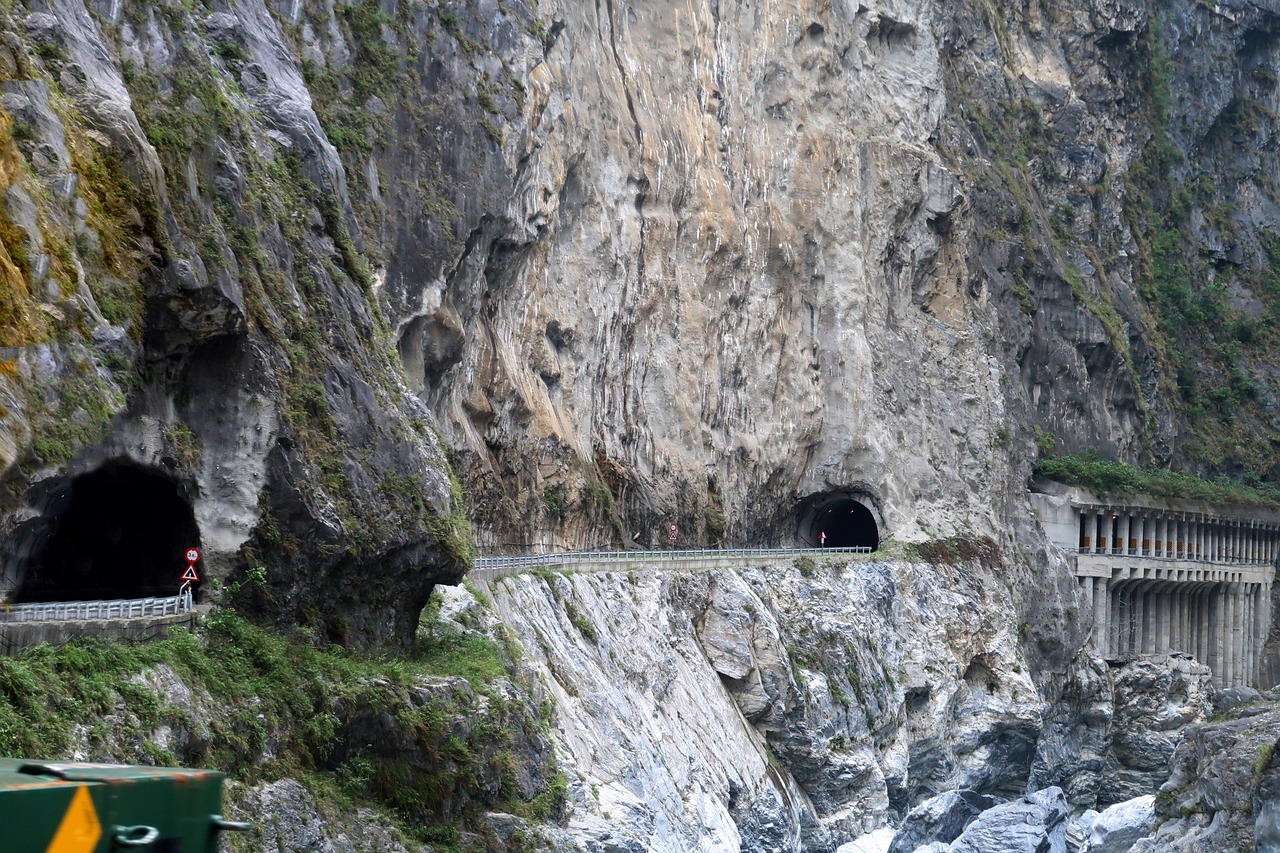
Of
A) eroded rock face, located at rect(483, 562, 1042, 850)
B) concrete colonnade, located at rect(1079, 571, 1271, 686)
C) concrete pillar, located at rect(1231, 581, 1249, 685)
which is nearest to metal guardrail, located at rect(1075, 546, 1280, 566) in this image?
concrete colonnade, located at rect(1079, 571, 1271, 686)

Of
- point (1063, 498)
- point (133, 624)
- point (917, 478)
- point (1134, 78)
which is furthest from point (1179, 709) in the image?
point (133, 624)

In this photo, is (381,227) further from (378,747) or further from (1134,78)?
(1134,78)

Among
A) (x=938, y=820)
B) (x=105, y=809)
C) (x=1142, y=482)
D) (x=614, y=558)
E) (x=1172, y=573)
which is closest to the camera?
(x=105, y=809)

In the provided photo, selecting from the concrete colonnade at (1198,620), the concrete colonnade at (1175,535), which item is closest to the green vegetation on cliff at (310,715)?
the concrete colonnade at (1175,535)

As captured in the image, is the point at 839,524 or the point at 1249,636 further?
the point at 1249,636

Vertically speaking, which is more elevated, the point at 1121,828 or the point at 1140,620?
the point at 1140,620

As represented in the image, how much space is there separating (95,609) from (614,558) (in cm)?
2535

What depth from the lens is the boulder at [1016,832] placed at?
4228 cm

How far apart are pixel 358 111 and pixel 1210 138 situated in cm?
7390

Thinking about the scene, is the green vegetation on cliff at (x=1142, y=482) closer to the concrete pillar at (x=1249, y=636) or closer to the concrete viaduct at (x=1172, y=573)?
the concrete viaduct at (x=1172, y=573)

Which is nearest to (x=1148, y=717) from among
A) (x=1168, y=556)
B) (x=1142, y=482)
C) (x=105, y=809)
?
(x=1168, y=556)

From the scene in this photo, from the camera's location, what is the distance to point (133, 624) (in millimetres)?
22375

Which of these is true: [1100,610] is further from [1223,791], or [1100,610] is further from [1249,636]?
[1223,791]

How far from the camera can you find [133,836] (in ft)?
35.1
